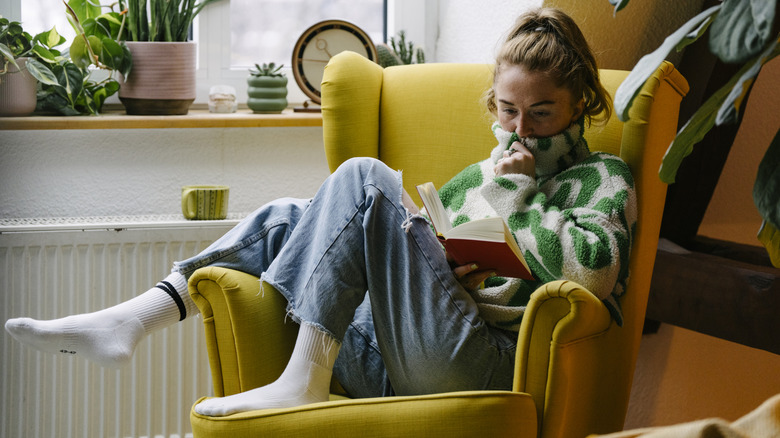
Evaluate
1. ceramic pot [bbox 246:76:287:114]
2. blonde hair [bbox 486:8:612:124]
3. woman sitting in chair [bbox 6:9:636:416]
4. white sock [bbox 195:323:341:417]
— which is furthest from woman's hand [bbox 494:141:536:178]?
ceramic pot [bbox 246:76:287:114]

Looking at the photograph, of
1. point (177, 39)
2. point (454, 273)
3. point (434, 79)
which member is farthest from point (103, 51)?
point (454, 273)

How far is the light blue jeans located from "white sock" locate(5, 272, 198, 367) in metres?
0.24

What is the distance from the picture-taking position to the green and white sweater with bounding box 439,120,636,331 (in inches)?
46.9

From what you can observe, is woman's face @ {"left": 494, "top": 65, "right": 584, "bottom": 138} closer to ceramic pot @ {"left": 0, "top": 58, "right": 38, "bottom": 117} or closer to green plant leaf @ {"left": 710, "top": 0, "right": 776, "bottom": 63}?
green plant leaf @ {"left": 710, "top": 0, "right": 776, "bottom": 63}

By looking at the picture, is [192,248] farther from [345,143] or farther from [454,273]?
[454,273]

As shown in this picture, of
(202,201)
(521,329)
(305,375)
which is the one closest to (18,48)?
(202,201)

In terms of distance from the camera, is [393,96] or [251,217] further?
[393,96]

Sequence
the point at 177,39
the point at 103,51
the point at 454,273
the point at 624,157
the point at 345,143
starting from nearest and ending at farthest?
the point at 454,273 < the point at 624,157 < the point at 345,143 < the point at 103,51 < the point at 177,39

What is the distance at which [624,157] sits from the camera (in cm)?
134

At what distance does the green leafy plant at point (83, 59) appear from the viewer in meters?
1.92

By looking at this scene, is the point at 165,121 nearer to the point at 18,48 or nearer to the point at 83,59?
the point at 83,59

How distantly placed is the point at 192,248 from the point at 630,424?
1.30 m

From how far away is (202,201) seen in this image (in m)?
1.91

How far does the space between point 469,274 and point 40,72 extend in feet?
4.12
